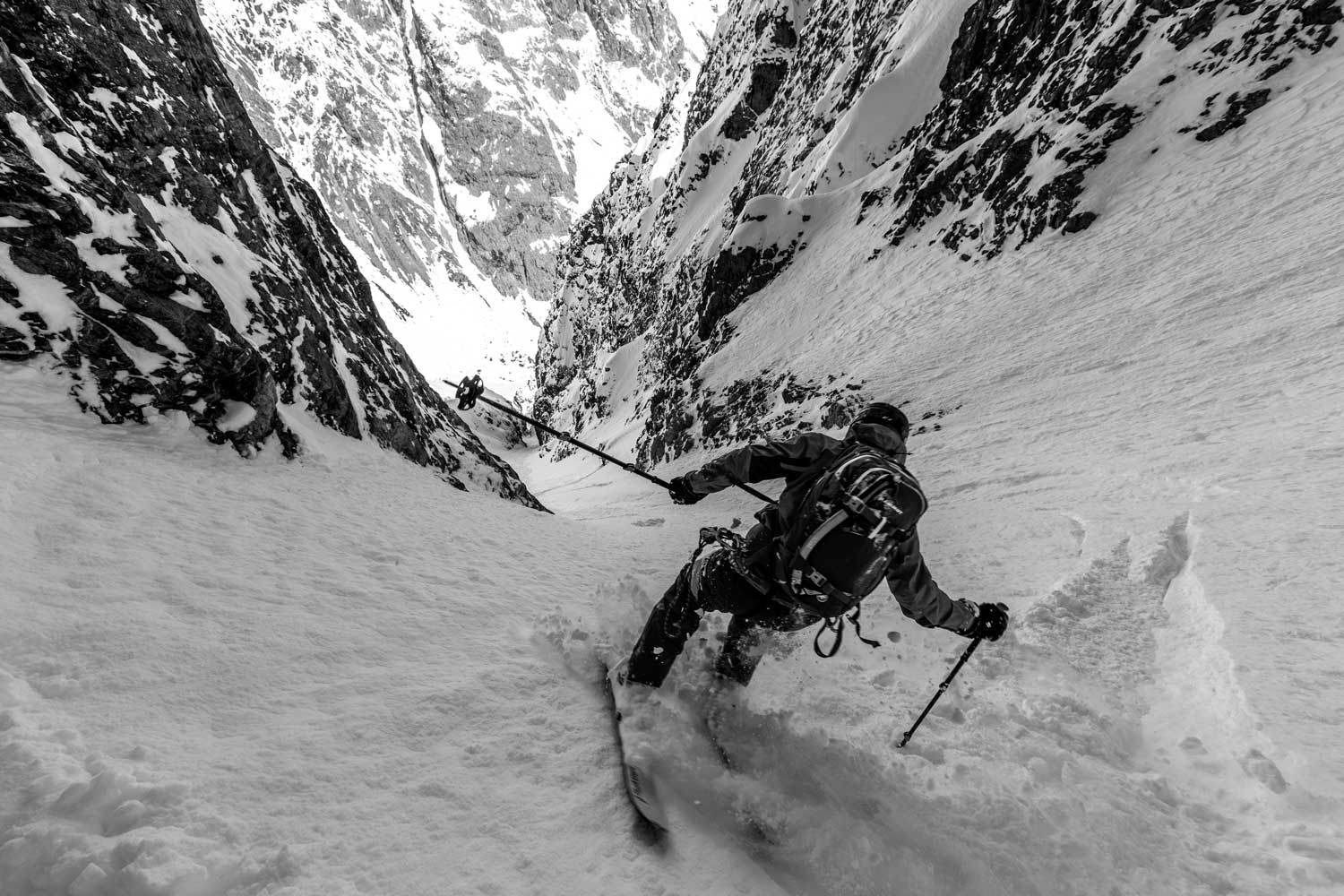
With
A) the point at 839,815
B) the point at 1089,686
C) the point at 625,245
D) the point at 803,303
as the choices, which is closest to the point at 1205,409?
the point at 1089,686

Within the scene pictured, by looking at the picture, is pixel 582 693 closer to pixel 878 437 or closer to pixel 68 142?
pixel 878 437

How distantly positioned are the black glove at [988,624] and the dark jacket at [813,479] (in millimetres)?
51

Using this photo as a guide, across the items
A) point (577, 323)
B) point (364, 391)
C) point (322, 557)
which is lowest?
point (322, 557)

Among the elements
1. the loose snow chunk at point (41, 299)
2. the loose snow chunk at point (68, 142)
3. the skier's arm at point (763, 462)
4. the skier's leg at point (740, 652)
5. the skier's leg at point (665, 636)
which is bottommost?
the skier's leg at point (740, 652)

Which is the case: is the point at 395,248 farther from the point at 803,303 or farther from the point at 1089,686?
the point at 1089,686

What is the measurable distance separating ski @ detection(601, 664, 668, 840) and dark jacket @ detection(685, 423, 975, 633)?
1.28m

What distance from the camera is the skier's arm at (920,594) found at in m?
2.91

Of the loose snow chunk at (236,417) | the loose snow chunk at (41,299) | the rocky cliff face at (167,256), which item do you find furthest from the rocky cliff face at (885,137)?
the loose snow chunk at (41,299)

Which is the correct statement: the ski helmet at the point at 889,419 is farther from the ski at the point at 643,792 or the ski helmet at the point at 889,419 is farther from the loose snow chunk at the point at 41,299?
the loose snow chunk at the point at 41,299

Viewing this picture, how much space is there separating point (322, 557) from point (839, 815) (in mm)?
4024

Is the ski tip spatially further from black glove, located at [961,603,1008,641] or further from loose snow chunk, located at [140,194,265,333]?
loose snow chunk, located at [140,194,265,333]

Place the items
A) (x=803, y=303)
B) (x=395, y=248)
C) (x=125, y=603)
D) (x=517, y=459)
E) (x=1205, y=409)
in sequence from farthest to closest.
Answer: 1. (x=395, y=248)
2. (x=517, y=459)
3. (x=803, y=303)
4. (x=1205, y=409)
5. (x=125, y=603)

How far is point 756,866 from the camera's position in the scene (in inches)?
95.4

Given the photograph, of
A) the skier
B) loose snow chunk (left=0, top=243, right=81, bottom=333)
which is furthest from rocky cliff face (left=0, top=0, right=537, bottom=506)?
the skier
